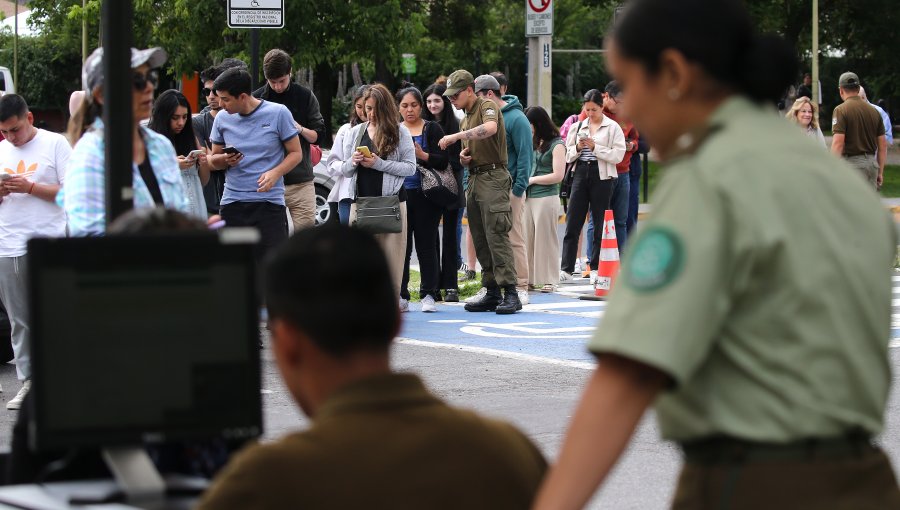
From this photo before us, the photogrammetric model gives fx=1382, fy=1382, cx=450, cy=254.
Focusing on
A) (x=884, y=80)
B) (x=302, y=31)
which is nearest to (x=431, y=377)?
(x=302, y=31)

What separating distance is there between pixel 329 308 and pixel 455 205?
30.7 ft

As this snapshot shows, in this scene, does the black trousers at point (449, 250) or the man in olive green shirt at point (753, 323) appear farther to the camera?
the black trousers at point (449, 250)

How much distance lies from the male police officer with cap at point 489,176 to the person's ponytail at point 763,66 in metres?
8.96

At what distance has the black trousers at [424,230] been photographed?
1146 cm

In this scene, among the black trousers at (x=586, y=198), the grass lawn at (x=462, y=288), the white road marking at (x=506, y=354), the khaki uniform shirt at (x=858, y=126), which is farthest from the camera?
the khaki uniform shirt at (x=858, y=126)

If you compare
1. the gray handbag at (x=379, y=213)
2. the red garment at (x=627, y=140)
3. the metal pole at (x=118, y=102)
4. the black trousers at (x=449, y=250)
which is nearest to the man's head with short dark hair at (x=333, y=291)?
the metal pole at (x=118, y=102)

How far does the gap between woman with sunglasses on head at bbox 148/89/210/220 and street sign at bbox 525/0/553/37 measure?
8.89 meters

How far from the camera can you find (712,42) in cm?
214

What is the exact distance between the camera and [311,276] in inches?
86.5

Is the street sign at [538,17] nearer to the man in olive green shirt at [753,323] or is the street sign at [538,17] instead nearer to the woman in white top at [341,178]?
the woman in white top at [341,178]

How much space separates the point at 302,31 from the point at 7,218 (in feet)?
68.7

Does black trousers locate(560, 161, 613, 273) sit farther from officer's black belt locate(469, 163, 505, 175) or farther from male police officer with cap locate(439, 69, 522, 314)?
officer's black belt locate(469, 163, 505, 175)

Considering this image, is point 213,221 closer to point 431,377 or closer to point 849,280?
point 849,280

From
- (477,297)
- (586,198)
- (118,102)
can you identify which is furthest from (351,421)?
(586,198)
